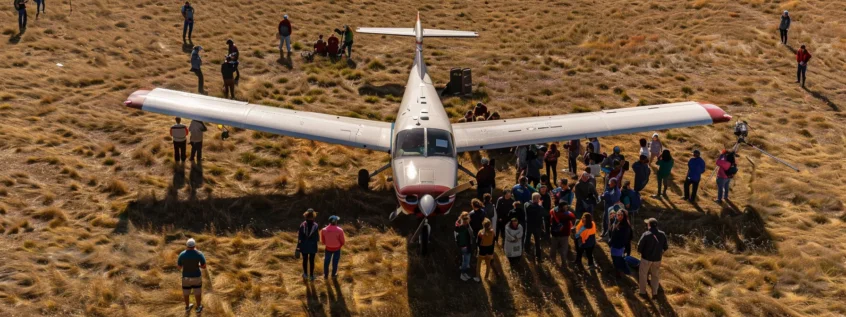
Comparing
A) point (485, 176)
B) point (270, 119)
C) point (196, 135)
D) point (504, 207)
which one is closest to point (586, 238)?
point (504, 207)

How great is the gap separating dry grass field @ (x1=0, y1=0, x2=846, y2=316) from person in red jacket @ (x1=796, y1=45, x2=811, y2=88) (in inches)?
14.8

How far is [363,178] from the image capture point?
1825cm

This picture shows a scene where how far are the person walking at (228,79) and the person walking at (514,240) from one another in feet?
44.4

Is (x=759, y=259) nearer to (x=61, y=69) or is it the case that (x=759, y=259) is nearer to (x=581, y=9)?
(x=61, y=69)

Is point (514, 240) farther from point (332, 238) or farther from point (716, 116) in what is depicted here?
point (716, 116)

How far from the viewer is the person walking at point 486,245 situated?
13586 millimetres

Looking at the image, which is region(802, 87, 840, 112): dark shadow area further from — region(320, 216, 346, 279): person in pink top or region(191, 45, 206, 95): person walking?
region(191, 45, 206, 95): person walking

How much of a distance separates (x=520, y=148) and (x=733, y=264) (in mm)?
5899

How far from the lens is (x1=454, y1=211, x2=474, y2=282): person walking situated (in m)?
13.7

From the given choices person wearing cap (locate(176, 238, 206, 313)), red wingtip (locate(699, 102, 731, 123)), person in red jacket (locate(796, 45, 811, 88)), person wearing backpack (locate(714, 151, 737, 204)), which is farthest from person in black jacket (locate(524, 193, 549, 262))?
person in red jacket (locate(796, 45, 811, 88))

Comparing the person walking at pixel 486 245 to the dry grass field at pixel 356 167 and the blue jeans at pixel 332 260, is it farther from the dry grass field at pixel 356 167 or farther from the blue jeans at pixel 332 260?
the blue jeans at pixel 332 260

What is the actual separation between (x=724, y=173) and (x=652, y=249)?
5.76m

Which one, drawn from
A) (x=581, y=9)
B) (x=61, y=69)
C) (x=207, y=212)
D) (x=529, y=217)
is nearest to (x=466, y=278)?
(x=529, y=217)

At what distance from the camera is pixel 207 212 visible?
54.8 feet
